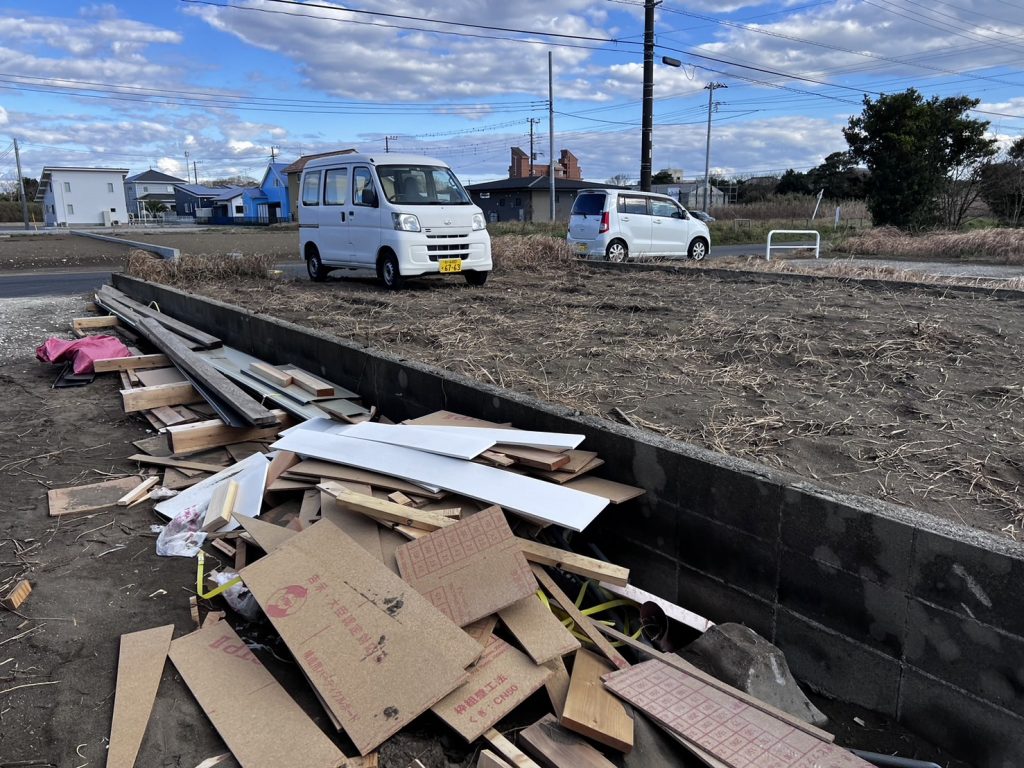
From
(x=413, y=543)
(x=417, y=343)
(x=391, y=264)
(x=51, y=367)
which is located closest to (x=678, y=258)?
(x=391, y=264)

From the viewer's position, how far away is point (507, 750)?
2.43 meters

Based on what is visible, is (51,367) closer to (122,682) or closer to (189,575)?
(189,575)

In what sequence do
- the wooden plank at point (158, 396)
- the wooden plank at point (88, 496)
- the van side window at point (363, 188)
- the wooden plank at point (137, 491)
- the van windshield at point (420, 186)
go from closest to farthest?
the wooden plank at point (88, 496), the wooden plank at point (137, 491), the wooden plank at point (158, 396), the van windshield at point (420, 186), the van side window at point (363, 188)

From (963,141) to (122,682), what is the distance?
3114 cm

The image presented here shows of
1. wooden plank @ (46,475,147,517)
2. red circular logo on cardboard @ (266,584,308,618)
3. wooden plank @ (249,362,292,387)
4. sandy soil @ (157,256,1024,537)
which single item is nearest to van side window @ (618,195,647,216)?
sandy soil @ (157,256,1024,537)

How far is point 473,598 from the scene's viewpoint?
296cm

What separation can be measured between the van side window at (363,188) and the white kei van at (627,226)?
573 cm

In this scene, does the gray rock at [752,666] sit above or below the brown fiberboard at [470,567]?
below

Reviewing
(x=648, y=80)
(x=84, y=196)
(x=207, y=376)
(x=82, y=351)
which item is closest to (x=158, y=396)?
(x=207, y=376)

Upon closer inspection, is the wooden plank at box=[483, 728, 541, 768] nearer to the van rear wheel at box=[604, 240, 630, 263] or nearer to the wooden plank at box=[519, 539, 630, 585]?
the wooden plank at box=[519, 539, 630, 585]

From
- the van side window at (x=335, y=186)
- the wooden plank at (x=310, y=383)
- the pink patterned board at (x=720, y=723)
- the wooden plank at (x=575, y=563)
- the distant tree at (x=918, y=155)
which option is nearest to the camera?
the pink patterned board at (x=720, y=723)

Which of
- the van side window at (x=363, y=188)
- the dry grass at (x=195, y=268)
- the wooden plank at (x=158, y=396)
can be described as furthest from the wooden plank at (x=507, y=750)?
the dry grass at (x=195, y=268)

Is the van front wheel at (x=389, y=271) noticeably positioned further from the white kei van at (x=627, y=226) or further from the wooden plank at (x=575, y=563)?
the wooden plank at (x=575, y=563)

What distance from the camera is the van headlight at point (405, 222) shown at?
11.0m
